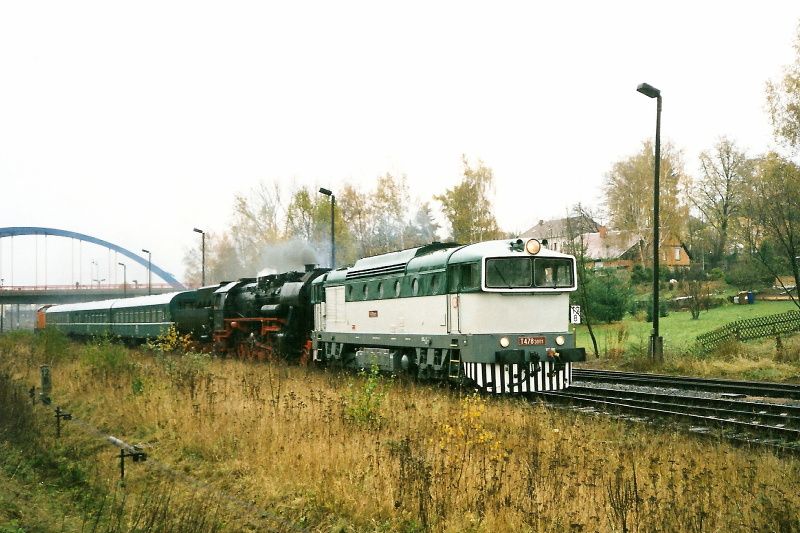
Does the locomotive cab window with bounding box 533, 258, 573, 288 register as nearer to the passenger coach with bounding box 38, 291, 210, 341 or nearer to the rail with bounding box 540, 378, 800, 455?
the rail with bounding box 540, 378, 800, 455

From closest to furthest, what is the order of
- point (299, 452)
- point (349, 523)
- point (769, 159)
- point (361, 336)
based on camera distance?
point (349, 523)
point (299, 452)
point (361, 336)
point (769, 159)

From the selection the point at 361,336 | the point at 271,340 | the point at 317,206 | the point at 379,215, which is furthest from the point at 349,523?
the point at 317,206

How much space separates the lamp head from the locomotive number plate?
34.3 feet

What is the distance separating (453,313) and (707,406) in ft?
16.7

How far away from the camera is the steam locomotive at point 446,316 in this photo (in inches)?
561

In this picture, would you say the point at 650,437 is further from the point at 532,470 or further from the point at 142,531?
the point at 142,531

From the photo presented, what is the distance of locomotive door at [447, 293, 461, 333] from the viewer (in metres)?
14.6

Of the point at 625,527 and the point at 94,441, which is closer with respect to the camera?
the point at 625,527

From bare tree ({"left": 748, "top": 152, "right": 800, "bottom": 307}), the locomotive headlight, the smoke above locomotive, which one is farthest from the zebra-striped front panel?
the smoke above locomotive

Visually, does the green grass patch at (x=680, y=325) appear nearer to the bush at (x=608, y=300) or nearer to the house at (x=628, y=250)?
the bush at (x=608, y=300)

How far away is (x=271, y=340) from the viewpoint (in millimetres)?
25859

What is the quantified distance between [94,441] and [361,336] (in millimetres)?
7573

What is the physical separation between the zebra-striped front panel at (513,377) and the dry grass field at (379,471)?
381 millimetres

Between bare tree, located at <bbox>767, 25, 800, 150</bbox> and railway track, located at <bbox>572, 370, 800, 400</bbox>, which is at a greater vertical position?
bare tree, located at <bbox>767, 25, 800, 150</bbox>
